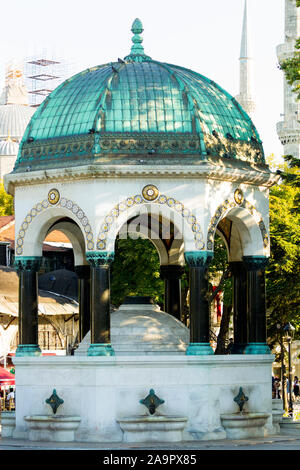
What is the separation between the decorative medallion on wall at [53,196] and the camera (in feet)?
91.8

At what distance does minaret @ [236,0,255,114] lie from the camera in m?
139

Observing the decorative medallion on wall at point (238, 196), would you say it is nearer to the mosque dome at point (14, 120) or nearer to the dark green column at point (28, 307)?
the dark green column at point (28, 307)

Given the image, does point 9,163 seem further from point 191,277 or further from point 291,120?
point 191,277

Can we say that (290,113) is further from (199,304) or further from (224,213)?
(199,304)

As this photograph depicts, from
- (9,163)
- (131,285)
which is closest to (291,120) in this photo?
(9,163)

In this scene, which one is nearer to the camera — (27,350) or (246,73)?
(27,350)

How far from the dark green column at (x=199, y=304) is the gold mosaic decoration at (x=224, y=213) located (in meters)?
0.39

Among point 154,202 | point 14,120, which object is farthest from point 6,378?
point 14,120

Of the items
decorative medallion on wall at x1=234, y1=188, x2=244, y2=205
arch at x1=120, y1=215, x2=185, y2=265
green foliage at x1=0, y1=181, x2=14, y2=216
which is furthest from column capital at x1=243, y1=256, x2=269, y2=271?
green foliage at x1=0, y1=181, x2=14, y2=216

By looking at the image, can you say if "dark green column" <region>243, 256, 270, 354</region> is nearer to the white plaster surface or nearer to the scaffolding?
the white plaster surface

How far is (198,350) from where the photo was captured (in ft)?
88.6

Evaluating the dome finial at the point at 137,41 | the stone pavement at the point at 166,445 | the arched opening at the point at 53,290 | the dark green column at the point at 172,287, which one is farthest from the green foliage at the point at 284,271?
the stone pavement at the point at 166,445

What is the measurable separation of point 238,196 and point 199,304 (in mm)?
3075

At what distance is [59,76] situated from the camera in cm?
17938
